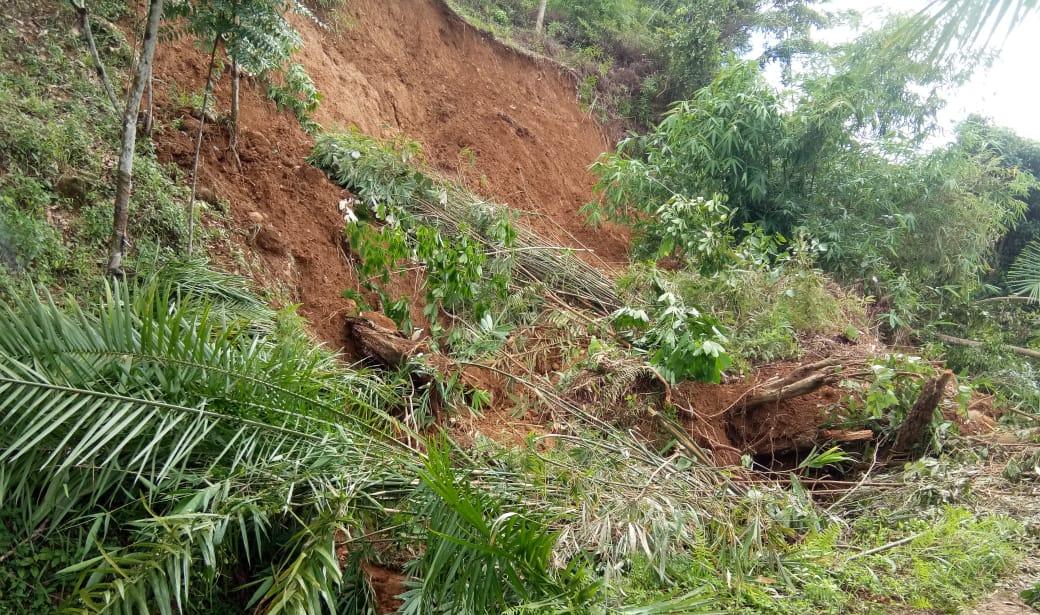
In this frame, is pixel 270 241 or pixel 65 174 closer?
pixel 65 174

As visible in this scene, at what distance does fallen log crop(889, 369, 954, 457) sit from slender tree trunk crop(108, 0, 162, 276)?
489cm

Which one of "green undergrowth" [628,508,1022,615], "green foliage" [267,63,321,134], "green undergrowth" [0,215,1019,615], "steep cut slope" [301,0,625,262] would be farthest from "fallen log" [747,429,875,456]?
"green foliage" [267,63,321,134]

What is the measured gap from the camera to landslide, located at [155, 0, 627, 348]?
4.80 m

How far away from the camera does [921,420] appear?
4293 mm

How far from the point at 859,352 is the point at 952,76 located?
4.61 m

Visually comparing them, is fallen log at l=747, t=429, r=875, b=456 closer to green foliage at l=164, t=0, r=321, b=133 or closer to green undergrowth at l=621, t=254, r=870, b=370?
green undergrowth at l=621, t=254, r=870, b=370

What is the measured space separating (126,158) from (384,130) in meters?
4.41

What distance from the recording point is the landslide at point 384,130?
4797mm

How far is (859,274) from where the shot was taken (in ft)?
24.9

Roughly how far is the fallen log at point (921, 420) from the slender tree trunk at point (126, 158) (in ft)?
16.0

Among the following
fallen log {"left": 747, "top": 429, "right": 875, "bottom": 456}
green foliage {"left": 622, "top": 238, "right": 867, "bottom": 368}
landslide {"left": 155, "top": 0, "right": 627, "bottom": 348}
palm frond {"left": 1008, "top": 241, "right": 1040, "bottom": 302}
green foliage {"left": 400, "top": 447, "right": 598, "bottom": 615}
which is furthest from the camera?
palm frond {"left": 1008, "top": 241, "right": 1040, "bottom": 302}

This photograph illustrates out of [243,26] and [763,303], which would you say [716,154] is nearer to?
[763,303]

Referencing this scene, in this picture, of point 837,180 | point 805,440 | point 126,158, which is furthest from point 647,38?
point 126,158

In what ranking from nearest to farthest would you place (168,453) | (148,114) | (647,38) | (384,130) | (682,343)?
(168,453) < (148,114) < (682,343) < (384,130) < (647,38)
